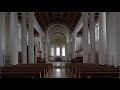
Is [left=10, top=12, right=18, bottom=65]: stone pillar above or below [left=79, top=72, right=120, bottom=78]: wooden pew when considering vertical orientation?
above

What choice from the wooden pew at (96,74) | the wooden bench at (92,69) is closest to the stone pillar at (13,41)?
the wooden bench at (92,69)

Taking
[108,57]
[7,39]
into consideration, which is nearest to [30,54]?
[7,39]

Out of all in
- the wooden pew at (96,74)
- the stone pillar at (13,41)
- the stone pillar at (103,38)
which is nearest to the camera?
the wooden pew at (96,74)

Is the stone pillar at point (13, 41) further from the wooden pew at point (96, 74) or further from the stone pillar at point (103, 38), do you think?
Result: the wooden pew at point (96, 74)

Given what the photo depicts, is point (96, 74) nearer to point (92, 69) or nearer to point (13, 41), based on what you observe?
point (92, 69)

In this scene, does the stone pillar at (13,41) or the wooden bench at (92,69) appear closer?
the wooden bench at (92,69)

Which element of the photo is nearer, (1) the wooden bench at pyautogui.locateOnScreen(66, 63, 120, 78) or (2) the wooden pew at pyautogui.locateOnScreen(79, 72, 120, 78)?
(2) the wooden pew at pyautogui.locateOnScreen(79, 72, 120, 78)

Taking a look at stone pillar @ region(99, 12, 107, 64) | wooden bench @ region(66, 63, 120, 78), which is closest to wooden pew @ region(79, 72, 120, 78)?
wooden bench @ region(66, 63, 120, 78)

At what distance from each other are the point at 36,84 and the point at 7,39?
48.6ft

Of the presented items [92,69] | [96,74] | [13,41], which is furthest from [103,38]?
[96,74]

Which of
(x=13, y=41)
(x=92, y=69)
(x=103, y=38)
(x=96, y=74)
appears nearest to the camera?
(x=96, y=74)

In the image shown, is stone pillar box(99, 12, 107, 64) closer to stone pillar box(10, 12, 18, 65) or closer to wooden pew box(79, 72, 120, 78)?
stone pillar box(10, 12, 18, 65)
